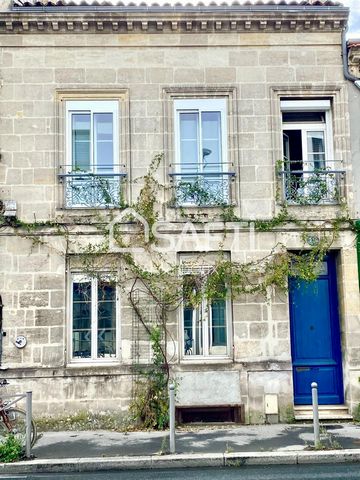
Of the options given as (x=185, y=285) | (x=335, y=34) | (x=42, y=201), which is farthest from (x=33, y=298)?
(x=335, y=34)

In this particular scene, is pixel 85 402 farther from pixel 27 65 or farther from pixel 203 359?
pixel 27 65

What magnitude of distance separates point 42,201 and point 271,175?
4.17 metres

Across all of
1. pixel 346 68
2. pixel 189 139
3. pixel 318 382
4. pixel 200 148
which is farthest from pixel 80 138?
pixel 318 382

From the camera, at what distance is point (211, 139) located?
11.1 meters

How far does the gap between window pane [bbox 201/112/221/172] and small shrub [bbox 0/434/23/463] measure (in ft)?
18.6

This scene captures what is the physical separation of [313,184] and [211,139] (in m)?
2.06

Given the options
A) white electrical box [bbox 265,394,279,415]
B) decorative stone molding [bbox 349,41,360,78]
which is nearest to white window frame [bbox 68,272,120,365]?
white electrical box [bbox 265,394,279,415]

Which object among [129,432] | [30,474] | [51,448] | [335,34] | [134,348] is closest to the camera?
[30,474]

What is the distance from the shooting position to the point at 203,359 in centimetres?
1061

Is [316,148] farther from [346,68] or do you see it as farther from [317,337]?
[317,337]

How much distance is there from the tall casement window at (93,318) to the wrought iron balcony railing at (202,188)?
2020 mm

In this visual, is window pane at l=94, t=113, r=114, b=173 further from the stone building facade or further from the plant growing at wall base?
the plant growing at wall base

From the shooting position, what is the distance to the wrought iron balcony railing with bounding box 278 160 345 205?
10.8m

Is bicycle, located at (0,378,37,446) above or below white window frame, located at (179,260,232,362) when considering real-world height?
below
